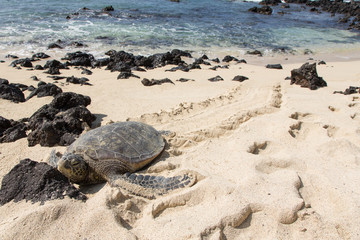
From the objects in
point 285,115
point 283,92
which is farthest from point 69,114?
point 283,92

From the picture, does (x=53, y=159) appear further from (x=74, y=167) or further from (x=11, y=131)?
(x=11, y=131)

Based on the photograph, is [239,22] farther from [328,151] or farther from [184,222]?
[184,222]

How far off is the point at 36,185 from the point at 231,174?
1993mm

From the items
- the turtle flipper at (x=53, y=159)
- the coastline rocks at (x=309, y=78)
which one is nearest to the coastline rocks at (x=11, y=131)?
the turtle flipper at (x=53, y=159)

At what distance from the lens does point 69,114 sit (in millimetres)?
4281

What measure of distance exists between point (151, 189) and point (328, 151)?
2.24m

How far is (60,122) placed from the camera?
4.02 meters

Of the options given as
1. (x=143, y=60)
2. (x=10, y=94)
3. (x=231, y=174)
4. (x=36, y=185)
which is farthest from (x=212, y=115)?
(x=143, y=60)

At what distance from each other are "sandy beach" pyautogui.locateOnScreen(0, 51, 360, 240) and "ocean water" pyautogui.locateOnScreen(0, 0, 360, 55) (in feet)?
26.1

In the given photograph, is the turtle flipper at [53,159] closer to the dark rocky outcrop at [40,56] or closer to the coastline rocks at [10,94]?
the coastline rocks at [10,94]

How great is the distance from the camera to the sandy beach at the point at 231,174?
209cm

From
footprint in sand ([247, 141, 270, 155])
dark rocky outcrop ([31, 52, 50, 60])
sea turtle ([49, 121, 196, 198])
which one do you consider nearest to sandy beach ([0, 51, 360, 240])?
footprint in sand ([247, 141, 270, 155])

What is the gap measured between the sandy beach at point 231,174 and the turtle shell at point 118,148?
161 millimetres

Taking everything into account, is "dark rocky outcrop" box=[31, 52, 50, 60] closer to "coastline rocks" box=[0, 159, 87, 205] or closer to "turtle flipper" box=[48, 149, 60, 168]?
"turtle flipper" box=[48, 149, 60, 168]
